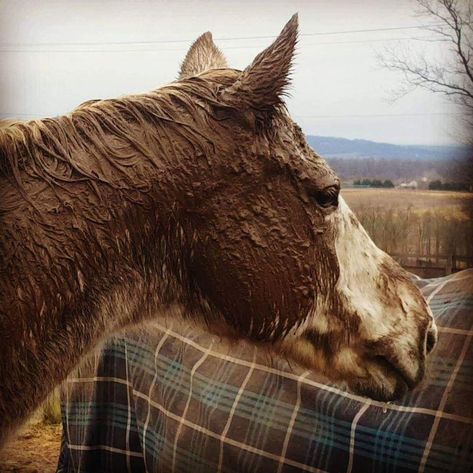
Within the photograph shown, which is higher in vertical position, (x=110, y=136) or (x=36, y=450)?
(x=110, y=136)

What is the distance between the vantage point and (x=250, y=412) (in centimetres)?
143

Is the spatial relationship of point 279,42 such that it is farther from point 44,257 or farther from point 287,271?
point 44,257

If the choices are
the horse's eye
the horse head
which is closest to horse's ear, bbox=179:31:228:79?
the horse head

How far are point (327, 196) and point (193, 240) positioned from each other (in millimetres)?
242

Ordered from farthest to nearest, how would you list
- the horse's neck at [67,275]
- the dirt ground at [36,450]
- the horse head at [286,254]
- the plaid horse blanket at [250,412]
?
the dirt ground at [36,450], the plaid horse blanket at [250,412], the horse head at [286,254], the horse's neck at [67,275]

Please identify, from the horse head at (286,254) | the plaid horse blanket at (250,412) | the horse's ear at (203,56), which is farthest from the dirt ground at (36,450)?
the horse's ear at (203,56)

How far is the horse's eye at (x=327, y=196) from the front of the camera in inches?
41.8

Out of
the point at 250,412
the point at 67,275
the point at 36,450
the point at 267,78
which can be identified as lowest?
the point at 36,450

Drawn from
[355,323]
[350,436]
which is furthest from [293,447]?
[355,323]

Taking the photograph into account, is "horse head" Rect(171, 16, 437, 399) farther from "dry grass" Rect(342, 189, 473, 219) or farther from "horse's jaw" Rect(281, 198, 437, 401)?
"dry grass" Rect(342, 189, 473, 219)

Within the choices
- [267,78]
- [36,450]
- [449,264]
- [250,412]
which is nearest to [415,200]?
[449,264]

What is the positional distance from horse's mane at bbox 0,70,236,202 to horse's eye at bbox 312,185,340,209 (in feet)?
0.68

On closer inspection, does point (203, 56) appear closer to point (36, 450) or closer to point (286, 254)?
point (286, 254)

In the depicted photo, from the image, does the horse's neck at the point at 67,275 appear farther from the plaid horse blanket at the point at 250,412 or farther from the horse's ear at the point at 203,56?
the horse's ear at the point at 203,56
